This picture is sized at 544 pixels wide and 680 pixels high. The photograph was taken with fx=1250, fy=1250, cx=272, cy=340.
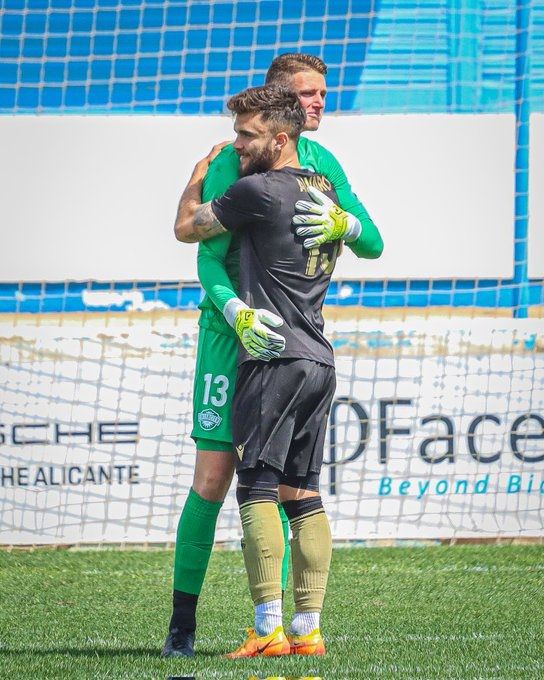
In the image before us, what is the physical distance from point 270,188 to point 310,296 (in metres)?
0.33

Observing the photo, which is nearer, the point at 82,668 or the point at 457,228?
the point at 82,668

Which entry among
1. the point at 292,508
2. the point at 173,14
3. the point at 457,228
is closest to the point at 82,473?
the point at 457,228

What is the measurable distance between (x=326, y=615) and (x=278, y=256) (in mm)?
1615

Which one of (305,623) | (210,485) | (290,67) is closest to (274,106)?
(290,67)

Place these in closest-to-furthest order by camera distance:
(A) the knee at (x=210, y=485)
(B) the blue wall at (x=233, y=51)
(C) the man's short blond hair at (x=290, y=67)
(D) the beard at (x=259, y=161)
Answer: (D) the beard at (x=259, y=161), (A) the knee at (x=210, y=485), (C) the man's short blond hair at (x=290, y=67), (B) the blue wall at (x=233, y=51)

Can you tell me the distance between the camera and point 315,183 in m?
3.62

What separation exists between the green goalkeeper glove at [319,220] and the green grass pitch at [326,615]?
1.17 m

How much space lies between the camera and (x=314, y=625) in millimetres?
3520

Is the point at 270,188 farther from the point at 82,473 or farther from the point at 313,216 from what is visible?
the point at 82,473

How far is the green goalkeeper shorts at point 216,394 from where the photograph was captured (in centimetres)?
363

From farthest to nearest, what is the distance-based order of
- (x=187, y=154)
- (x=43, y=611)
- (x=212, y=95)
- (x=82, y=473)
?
(x=212, y=95), (x=187, y=154), (x=82, y=473), (x=43, y=611)

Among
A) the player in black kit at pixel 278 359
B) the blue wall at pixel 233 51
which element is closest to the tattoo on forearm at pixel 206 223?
the player in black kit at pixel 278 359

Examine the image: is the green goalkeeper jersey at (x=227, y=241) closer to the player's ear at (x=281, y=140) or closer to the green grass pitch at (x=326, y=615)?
the player's ear at (x=281, y=140)

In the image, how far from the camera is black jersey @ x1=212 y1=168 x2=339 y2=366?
3.47 metres
